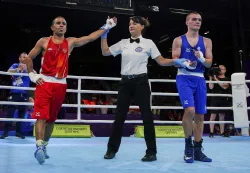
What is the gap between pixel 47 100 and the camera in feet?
10.5

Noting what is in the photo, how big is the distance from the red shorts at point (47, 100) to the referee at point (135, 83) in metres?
0.66

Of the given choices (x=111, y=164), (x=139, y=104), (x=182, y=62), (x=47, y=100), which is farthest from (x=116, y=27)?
(x=111, y=164)

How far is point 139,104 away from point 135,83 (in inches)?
9.3

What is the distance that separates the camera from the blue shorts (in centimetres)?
335

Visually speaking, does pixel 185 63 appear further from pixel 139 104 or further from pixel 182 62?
pixel 139 104

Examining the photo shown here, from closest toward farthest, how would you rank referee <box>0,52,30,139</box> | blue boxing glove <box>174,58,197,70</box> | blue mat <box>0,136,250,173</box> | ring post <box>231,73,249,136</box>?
1. blue mat <box>0,136,250,173</box>
2. blue boxing glove <box>174,58,197,70</box>
3. referee <box>0,52,30,139</box>
4. ring post <box>231,73,249,136</box>

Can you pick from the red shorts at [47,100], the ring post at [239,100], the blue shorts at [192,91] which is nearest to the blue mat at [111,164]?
the red shorts at [47,100]

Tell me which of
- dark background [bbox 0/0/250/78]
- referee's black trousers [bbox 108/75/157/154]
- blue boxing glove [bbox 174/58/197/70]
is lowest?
referee's black trousers [bbox 108/75/157/154]

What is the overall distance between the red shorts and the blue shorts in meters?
1.27

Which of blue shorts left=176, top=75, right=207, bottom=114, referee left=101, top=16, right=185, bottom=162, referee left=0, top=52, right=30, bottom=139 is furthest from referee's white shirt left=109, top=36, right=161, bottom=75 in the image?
referee left=0, top=52, right=30, bottom=139

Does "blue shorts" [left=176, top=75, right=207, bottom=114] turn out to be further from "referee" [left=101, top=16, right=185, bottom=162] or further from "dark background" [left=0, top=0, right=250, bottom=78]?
"dark background" [left=0, top=0, right=250, bottom=78]

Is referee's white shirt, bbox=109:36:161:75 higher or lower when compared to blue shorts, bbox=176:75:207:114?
higher

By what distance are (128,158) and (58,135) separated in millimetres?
2806

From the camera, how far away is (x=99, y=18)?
41.0 feet
